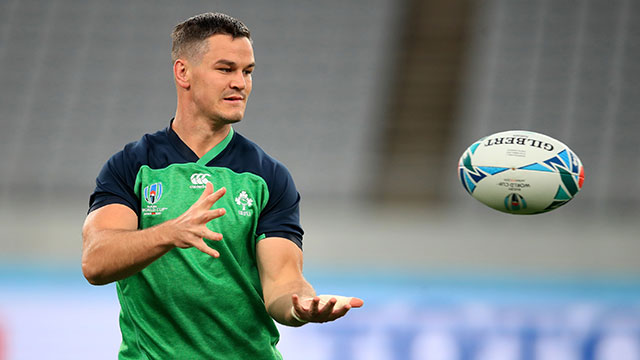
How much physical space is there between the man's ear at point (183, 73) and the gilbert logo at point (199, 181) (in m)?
0.40

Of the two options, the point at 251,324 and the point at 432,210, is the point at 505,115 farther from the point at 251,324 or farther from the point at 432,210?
the point at 251,324

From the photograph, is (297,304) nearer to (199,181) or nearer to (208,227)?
(208,227)

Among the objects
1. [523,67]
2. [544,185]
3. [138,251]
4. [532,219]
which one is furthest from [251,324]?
[523,67]

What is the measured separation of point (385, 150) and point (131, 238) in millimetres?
9105

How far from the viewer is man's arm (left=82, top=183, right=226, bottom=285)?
287 cm

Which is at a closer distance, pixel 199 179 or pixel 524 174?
pixel 199 179

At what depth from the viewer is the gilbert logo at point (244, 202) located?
3387 mm

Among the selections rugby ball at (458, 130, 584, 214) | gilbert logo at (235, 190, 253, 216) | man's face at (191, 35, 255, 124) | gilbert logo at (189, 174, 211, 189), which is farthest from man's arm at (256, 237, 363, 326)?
rugby ball at (458, 130, 584, 214)

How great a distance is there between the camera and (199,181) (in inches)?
134

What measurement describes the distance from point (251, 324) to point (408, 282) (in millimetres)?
5216

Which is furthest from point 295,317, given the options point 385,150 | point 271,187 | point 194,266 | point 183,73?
point 385,150

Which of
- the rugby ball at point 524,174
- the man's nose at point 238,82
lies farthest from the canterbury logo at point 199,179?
the rugby ball at point 524,174

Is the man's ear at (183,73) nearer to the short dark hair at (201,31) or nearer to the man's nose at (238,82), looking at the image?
the short dark hair at (201,31)

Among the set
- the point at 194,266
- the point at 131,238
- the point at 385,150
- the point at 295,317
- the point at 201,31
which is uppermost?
the point at 385,150
